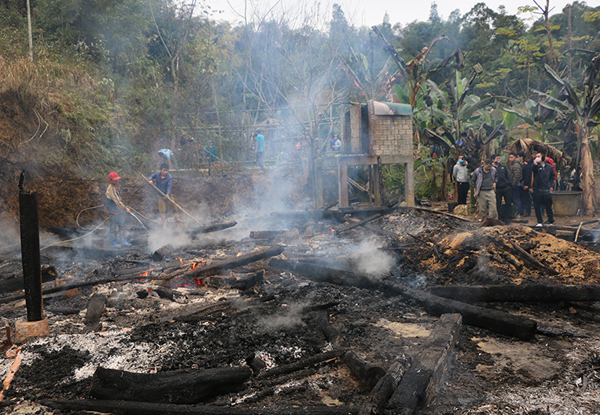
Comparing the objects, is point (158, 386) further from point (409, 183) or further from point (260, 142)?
point (260, 142)

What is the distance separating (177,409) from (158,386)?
0.35m

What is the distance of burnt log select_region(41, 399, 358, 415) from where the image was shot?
3072 millimetres

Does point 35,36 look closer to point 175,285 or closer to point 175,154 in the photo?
point 175,154

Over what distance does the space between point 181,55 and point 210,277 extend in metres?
18.3

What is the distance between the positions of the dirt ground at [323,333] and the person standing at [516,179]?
4.67m

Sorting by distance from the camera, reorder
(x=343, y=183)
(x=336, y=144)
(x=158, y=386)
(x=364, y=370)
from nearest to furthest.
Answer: (x=158, y=386)
(x=364, y=370)
(x=343, y=183)
(x=336, y=144)

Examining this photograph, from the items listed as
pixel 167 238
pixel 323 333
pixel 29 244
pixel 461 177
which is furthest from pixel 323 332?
pixel 461 177

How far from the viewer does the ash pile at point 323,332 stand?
339cm

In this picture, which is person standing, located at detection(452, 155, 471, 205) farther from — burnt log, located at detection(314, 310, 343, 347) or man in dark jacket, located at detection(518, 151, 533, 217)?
burnt log, located at detection(314, 310, 343, 347)

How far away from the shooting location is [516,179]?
1170cm

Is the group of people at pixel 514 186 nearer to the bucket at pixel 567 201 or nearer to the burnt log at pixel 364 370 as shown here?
the bucket at pixel 567 201

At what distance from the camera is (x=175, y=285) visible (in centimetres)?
698

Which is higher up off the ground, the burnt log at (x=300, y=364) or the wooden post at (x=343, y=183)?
the wooden post at (x=343, y=183)

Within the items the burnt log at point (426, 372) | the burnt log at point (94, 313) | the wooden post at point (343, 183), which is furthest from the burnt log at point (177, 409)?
the wooden post at point (343, 183)
